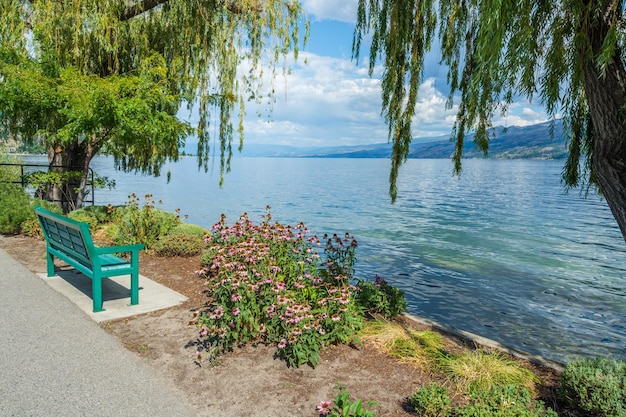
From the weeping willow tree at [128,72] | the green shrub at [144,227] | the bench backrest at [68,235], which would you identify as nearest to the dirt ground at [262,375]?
the bench backrest at [68,235]

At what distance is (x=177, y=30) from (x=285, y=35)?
3603mm

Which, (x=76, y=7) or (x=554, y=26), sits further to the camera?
(x=76, y=7)

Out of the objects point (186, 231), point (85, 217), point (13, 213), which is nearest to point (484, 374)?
point (186, 231)

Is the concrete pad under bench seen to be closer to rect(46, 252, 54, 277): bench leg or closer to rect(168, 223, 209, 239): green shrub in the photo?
rect(46, 252, 54, 277): bench leg

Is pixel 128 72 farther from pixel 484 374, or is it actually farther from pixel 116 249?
pixel 484 374

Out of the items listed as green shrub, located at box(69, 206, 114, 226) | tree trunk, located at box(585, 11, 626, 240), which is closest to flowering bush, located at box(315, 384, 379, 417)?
tree trunk, located at box(585, 11, 626, 240)

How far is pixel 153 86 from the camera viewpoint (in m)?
11.9

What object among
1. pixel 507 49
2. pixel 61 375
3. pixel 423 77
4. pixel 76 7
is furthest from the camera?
pixel 76 7

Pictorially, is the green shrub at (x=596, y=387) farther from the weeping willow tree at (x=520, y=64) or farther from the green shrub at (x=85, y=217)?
the green shrub at (x=85, y=217)

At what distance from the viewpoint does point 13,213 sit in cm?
1140

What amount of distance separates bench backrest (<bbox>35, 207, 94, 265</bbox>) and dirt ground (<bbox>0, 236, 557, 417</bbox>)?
3.62 feet

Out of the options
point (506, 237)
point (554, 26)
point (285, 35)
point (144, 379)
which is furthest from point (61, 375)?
point (506, 237)

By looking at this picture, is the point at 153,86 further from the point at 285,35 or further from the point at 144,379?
the point at 144,379

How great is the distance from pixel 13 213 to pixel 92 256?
24.8ft
